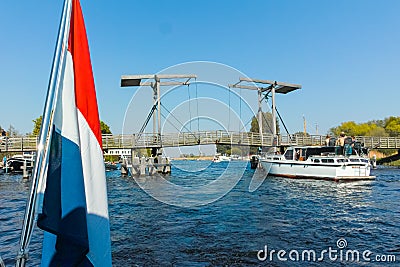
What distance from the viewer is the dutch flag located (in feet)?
7.47

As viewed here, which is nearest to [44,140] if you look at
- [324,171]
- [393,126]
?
[324,171]

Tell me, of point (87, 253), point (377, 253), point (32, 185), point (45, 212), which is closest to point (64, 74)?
point (32, 185)

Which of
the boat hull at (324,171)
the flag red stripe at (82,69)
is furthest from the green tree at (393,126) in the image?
the flag red stripe at (82,69)

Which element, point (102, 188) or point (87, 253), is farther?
point (102, 188)

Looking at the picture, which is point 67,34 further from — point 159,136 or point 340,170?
point 159,136

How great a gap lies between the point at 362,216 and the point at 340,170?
13.2 meters

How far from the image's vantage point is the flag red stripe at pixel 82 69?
8.04 ft

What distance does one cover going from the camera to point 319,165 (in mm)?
24562

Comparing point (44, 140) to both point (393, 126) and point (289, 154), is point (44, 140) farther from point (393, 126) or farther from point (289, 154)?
point (393, 126)

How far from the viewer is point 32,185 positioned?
2232mm

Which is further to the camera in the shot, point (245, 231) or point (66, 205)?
point (245, 231)

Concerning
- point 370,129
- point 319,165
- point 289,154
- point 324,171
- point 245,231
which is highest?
point 370,129
